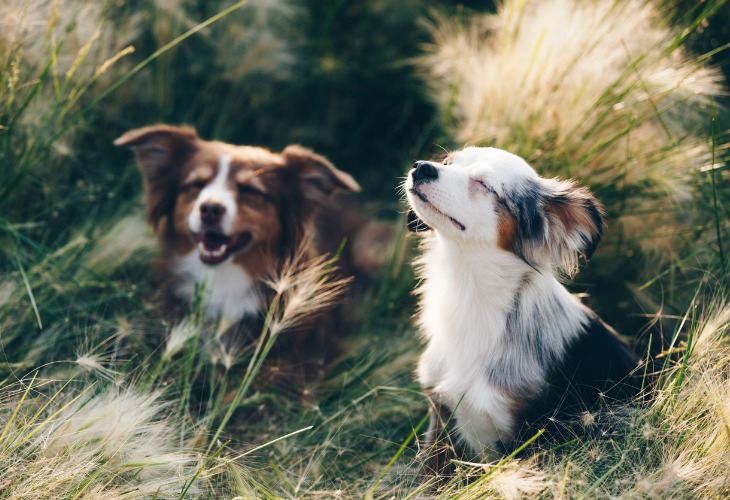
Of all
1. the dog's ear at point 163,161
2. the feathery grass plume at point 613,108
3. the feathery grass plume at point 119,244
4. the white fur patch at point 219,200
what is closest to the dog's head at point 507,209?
the feathery grass plume at point 613,108

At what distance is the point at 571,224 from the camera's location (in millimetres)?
2131

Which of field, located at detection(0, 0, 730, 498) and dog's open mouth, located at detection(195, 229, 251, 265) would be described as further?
dog's open mouth, located at detection(195, 229, 251, 265)

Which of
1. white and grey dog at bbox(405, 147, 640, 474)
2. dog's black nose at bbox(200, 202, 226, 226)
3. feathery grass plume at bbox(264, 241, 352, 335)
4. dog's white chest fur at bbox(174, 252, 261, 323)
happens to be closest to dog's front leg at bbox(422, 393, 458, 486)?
white and grey dog at bbox(405, 147, 640, 474)

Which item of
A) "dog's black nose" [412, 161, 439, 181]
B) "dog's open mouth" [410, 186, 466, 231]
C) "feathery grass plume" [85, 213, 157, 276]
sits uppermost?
Answer: "dog's black nose" [412, 161, 439, 181]

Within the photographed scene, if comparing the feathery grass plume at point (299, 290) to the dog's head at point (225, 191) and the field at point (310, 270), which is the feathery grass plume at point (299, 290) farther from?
the dog's head at point (225, 191)

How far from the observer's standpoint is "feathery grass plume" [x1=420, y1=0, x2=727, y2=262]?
113 inches

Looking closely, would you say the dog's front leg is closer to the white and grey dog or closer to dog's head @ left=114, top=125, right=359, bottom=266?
the white and grey dog

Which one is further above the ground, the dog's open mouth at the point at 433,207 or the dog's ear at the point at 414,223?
the dog's open mouth at the point at 433,207

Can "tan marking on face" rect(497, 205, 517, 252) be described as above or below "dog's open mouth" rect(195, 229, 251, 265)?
above

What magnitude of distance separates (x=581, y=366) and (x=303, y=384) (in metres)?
1.17

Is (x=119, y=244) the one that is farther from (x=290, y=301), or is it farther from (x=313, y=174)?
(x=290, y=301)

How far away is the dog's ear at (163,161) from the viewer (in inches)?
119

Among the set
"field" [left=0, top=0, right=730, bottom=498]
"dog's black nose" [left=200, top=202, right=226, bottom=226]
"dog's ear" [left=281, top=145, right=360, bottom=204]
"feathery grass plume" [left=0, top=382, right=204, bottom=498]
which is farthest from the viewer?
"dog's ear" [left=281, top=145, right=360, bottom=204]

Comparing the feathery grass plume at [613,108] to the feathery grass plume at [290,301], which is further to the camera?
the feathery grass plume at [613,108]
